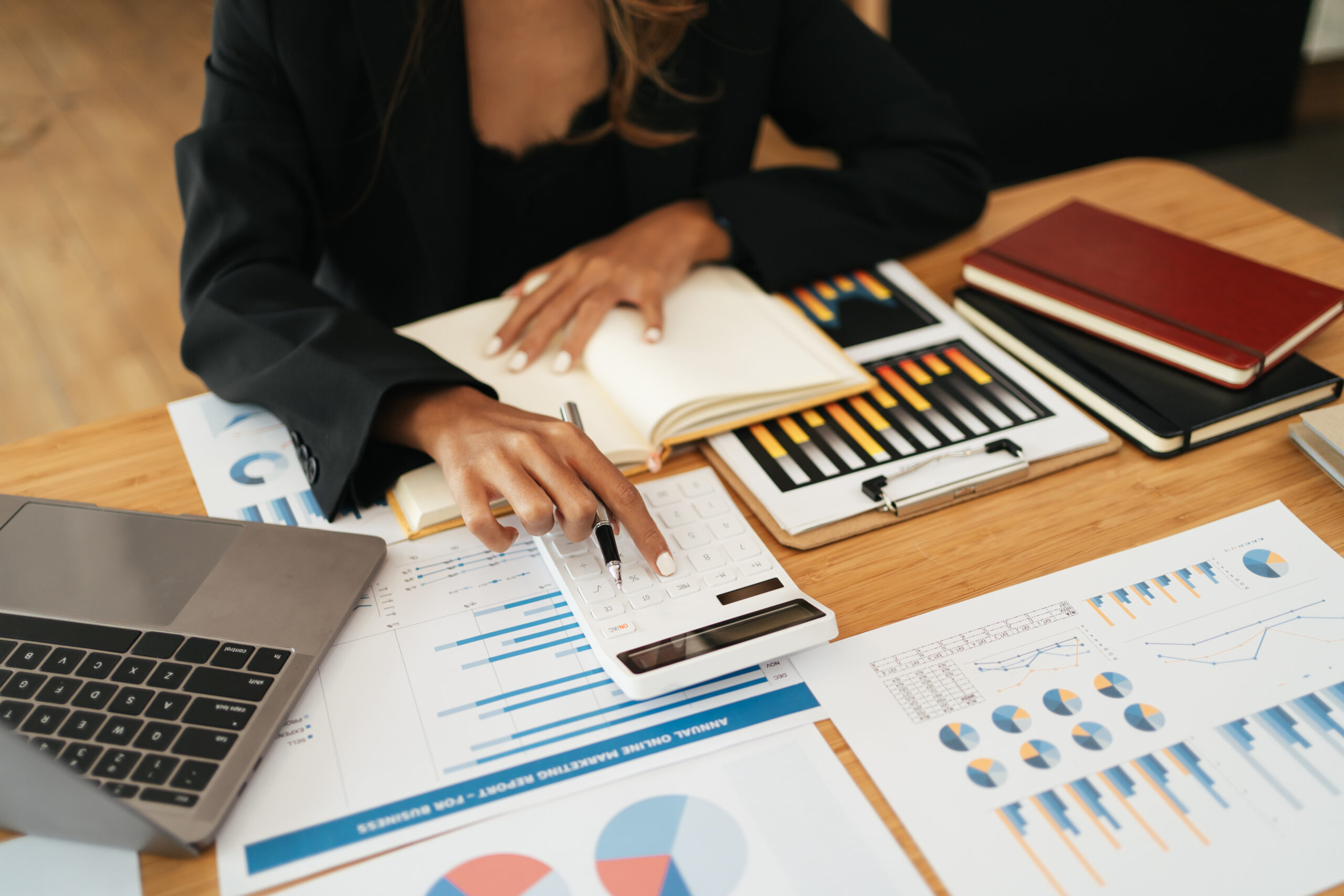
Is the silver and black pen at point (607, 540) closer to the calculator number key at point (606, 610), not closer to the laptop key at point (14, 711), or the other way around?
the calculator number key at point (606, 610)

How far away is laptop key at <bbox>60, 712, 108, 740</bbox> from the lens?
571 millimetres

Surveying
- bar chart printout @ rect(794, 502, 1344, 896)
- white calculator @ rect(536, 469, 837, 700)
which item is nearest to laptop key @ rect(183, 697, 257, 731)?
white calculator @ rect(536, 469, 837, 700)

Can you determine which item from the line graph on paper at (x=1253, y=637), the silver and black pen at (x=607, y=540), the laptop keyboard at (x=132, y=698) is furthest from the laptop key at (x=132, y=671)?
the line graph on paper at (x=1253, y=637)

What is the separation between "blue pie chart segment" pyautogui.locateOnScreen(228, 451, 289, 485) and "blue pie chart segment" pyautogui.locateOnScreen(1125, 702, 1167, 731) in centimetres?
67

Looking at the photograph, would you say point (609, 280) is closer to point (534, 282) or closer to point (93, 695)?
point (534, 282)

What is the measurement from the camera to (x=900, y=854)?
525 mm

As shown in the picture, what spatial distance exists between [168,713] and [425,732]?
0.15 metres

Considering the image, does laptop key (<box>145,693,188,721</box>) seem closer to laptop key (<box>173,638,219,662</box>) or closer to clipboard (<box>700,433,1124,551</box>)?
laptop key (<box>173,638,219,662</box>)

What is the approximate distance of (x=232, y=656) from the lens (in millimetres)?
626

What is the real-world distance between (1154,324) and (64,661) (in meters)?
0.88

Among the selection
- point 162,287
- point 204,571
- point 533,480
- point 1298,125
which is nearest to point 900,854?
point 533,480

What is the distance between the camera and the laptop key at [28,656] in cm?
61

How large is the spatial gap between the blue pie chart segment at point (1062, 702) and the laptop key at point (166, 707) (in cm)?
53

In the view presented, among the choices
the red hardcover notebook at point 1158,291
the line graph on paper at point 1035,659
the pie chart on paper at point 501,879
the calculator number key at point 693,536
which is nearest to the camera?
the pie chart on paper at point 501,879
